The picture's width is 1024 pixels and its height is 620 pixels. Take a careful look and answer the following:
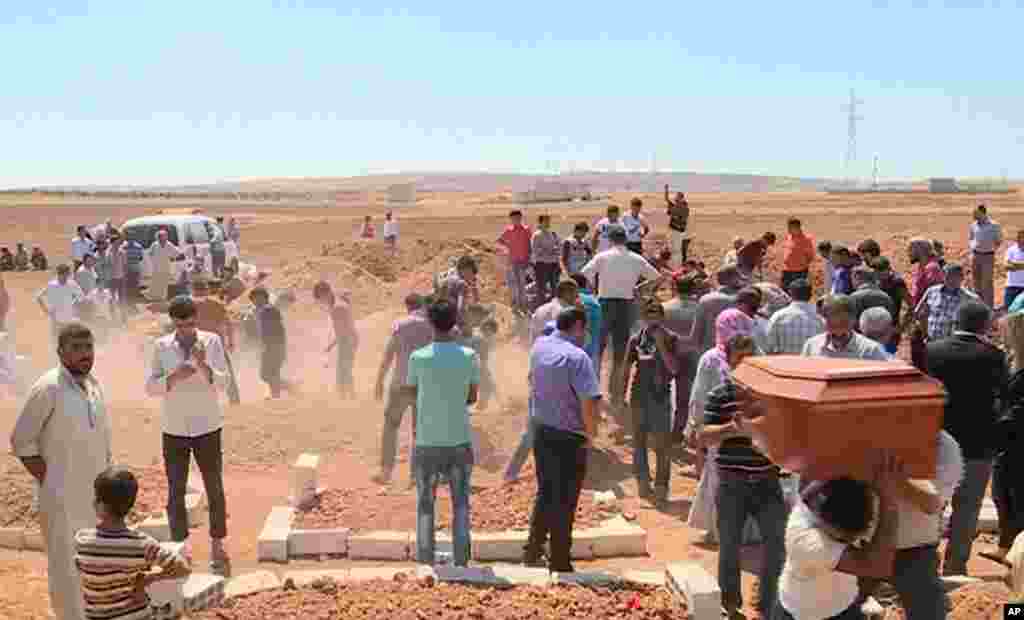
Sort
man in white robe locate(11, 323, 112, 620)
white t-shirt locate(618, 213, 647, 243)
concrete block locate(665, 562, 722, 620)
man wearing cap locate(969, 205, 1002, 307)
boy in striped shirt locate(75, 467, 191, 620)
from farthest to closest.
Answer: man wearing cap locate(969, 205, 1002, 307), white t-shirt locate(618, 213, 647, 243), concrete block locate(665, 562, 722, 620), man in white robe locate(11, 323, 112, 620), boy in striped shirt locate(75, 467, 191, 620)

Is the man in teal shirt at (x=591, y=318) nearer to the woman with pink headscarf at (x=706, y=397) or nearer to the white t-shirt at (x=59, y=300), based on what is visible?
the woman with pink headscarf at (x=706, y=397)

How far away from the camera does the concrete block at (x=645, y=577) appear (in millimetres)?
6375

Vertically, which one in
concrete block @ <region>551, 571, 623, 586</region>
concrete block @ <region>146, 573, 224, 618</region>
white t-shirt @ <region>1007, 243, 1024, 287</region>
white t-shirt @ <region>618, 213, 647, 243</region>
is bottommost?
concrete block @ <region>551, 571, 623, 586</region>

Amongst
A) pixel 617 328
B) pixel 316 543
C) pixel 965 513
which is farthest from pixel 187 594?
pixel 617 328

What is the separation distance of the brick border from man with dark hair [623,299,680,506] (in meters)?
1.15

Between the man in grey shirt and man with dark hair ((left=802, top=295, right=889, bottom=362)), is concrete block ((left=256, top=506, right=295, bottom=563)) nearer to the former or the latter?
the man in grey shirt

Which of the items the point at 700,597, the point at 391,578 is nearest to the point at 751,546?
the point at 700,597

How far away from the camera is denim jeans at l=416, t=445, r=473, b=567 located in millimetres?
6559

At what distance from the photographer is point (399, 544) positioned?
7.51 m

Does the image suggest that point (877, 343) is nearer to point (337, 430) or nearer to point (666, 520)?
point (666, 520)

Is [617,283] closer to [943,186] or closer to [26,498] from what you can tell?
[26,498]

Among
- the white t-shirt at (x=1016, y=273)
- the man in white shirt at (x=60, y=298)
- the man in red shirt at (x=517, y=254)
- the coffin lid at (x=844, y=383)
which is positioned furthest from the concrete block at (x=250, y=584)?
the white t-shirt at (x=1016, y=273)

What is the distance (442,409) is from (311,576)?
4.05ft

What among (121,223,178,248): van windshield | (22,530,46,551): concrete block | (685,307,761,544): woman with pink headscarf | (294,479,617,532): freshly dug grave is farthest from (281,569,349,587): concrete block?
(121,223,178,248): van windshield
